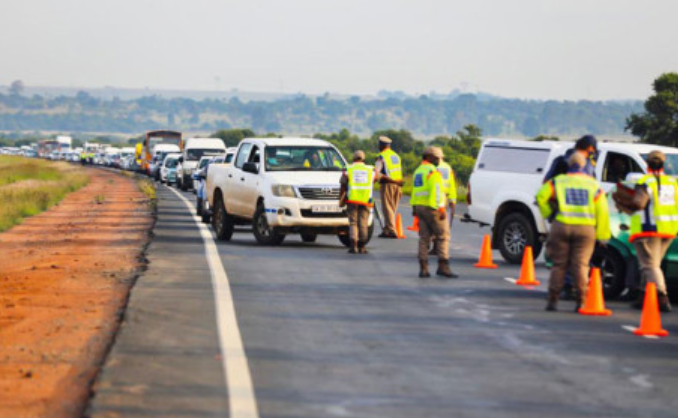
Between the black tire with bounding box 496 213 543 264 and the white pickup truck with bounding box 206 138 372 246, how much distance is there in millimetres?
3312

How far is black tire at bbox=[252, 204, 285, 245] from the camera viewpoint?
2312cm

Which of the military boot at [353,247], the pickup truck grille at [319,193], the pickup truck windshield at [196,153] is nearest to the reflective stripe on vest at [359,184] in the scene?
the military boot at [353,247]

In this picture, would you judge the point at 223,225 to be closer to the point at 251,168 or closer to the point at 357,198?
the point at 251,168

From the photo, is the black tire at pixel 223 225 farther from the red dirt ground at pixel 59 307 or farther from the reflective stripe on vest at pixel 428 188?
the reflective stripe on vest at pixel 428 188

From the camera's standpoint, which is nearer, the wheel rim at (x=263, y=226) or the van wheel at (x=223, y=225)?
the wheel rim at (x=263, y=226)

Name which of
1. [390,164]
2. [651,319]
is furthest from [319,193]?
[651,319]

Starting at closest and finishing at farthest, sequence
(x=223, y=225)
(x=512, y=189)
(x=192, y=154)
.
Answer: (x=512, y=189)
(x=223, y=225)
(x=192, y=154)

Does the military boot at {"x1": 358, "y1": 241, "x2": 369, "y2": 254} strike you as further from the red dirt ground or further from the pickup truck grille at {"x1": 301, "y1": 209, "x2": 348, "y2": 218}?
the red dirt ground

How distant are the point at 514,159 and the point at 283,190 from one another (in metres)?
4.21

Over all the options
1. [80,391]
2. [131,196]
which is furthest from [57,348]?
[131,196]

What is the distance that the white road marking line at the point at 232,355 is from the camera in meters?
8.79

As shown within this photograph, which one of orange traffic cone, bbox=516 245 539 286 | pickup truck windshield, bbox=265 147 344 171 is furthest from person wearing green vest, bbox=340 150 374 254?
orange traffic cone, bbox=516 245 539 286

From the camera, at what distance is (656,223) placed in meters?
14.8

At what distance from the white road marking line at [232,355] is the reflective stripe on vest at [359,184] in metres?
3.66
